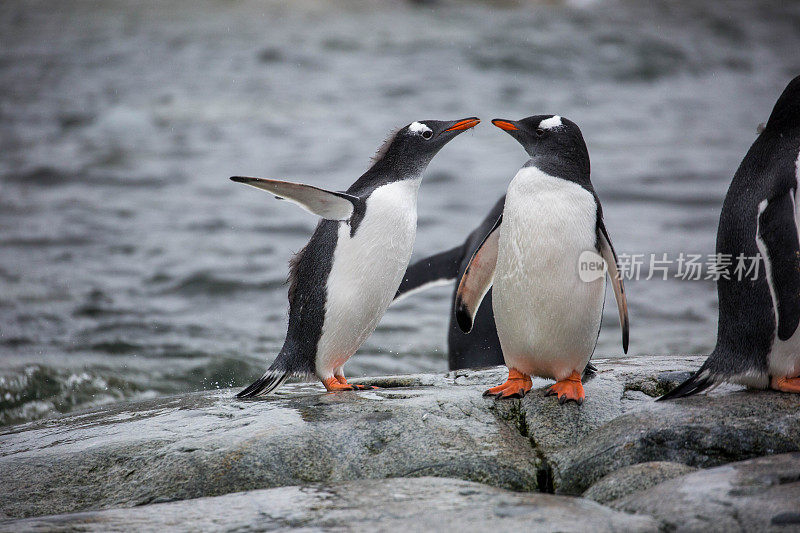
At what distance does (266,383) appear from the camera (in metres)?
3.78

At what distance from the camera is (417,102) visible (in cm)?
1761

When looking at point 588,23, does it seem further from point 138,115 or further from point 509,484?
point 509,484

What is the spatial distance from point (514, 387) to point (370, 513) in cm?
127

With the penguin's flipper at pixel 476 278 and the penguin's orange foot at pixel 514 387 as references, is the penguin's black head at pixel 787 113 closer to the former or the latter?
the penguin's flipper at pixel 476 278

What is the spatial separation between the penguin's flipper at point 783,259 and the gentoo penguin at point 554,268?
21.4 inches

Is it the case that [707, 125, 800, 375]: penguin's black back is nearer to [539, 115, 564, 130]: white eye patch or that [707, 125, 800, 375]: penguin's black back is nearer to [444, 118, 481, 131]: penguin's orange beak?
[539, 115, 564, 130]: white eye patch

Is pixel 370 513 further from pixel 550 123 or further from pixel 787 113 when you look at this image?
pixel 787 113

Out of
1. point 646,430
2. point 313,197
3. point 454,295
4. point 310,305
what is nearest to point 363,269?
point 310,305

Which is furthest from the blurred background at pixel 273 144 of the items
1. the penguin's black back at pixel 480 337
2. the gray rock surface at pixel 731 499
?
the gray rock surface at pixel 731 499

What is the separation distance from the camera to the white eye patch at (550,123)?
3.59 meters

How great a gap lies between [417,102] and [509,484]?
15.3 meters

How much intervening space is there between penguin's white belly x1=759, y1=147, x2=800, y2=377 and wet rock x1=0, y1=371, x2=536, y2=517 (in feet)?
3.26

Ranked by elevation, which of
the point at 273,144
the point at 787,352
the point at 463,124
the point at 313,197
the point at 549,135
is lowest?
Result: the point at 787,352

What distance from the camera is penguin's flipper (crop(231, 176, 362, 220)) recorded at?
3.38 metres
